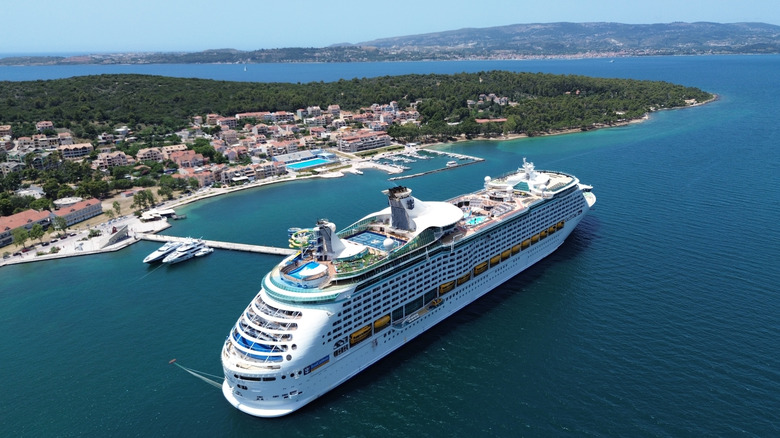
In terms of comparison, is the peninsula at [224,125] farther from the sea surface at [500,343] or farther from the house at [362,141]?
the sea surface at [500,343]

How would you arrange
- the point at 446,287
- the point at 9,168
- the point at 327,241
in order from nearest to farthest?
the point at 327,241 < the point at 446,287 < the point at 9,168

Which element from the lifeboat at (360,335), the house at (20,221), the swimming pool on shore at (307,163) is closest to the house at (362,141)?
the swimming pool on shore at (307,163)

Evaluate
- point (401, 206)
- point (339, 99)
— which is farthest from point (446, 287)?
point (339, 99)

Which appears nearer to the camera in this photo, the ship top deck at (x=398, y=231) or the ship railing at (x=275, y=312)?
the ship railing at (x=275, y=312)

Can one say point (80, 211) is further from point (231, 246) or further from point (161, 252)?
point (231, 246)

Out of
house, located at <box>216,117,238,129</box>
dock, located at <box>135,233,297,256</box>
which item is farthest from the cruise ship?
house, located at <box>216,117,238,129</box>

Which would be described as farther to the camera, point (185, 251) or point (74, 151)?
point (74, 151)
